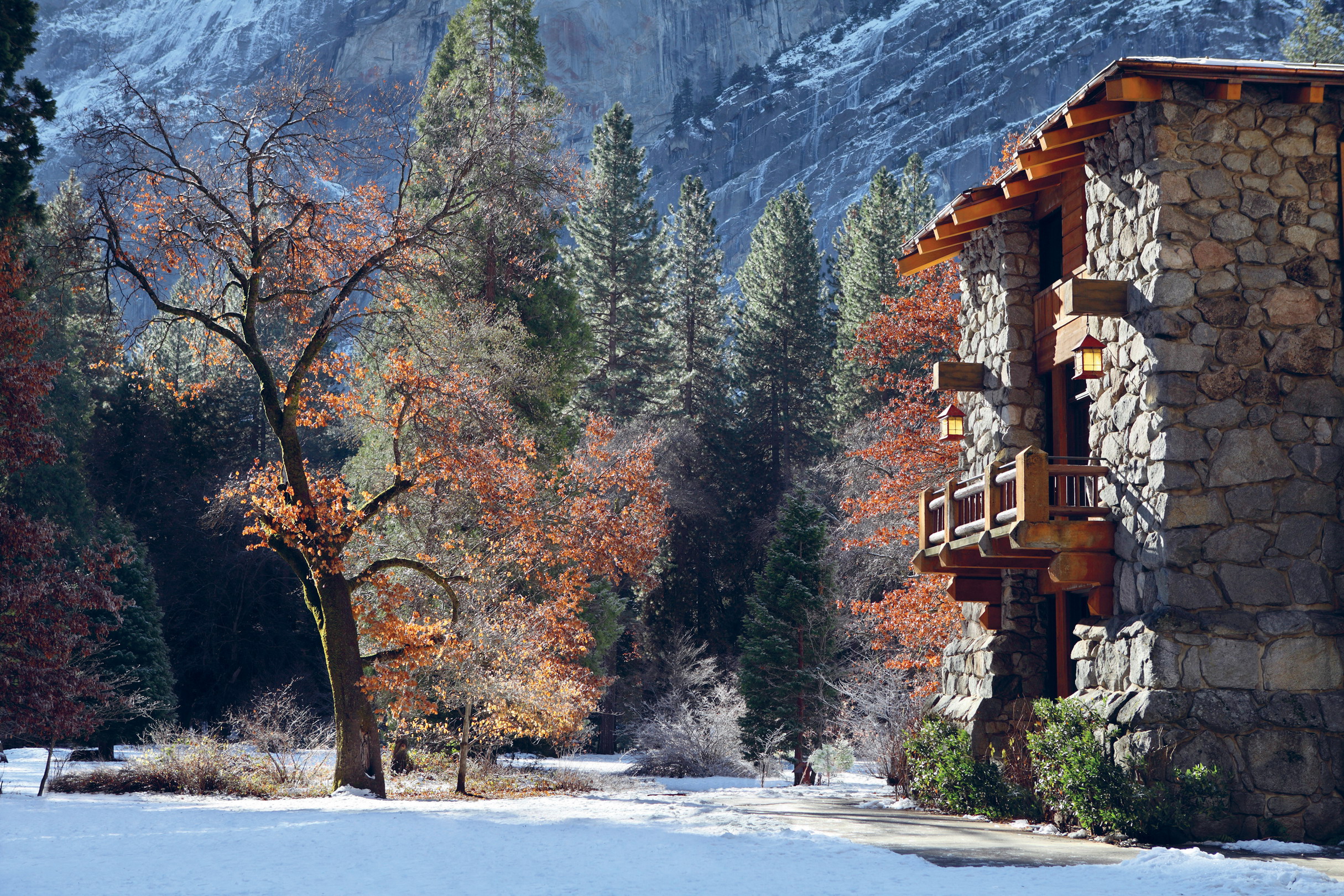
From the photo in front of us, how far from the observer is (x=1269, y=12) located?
92000mm

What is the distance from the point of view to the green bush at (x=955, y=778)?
11055 millimetres

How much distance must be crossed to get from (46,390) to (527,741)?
15.6 m

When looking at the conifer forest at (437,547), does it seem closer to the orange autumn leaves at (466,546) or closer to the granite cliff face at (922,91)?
the orange autumn leaves at (466,546)

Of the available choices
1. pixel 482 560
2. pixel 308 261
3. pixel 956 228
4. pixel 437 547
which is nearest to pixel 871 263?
pixel 437 547

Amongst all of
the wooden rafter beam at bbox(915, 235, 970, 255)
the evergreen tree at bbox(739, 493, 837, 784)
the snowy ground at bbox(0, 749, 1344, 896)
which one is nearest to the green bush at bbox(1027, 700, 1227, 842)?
the snowy ground at bbox(0, 749, 1344, 896)

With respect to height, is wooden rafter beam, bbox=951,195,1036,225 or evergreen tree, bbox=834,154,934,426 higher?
evergreen tree, bbox=834,154,934,426

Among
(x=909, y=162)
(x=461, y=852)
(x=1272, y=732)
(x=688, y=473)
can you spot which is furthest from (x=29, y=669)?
(x=909, y=162)

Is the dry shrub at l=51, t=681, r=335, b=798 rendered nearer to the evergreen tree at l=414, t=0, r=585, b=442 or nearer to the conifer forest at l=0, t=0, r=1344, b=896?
the conifer forest at l=0, t=0, r=1344, b=896

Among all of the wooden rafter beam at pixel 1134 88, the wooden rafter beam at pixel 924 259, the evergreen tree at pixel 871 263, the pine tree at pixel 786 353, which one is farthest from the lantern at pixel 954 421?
the pine tree at pixel 786 353

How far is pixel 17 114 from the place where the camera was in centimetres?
1470

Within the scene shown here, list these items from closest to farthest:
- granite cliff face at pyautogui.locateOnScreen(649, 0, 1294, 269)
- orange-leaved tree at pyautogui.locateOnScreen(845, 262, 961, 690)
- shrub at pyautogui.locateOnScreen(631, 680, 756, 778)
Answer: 1. orange-leaved tree at pyautogui.locateOnScreen(845, 262, 961, 690)
2. shrub at pyautogui.locateOnScreen(631, 680, 756, 778)
3. granite cliff face at pyautogui.locateOnScreen(649, 0, 1294, 269)

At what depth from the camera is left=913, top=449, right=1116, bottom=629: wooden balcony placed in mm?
9820

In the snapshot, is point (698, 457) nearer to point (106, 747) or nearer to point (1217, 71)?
point (106, 747)

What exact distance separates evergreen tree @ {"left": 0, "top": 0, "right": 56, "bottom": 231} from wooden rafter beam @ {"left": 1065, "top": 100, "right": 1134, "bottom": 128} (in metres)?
12.6
